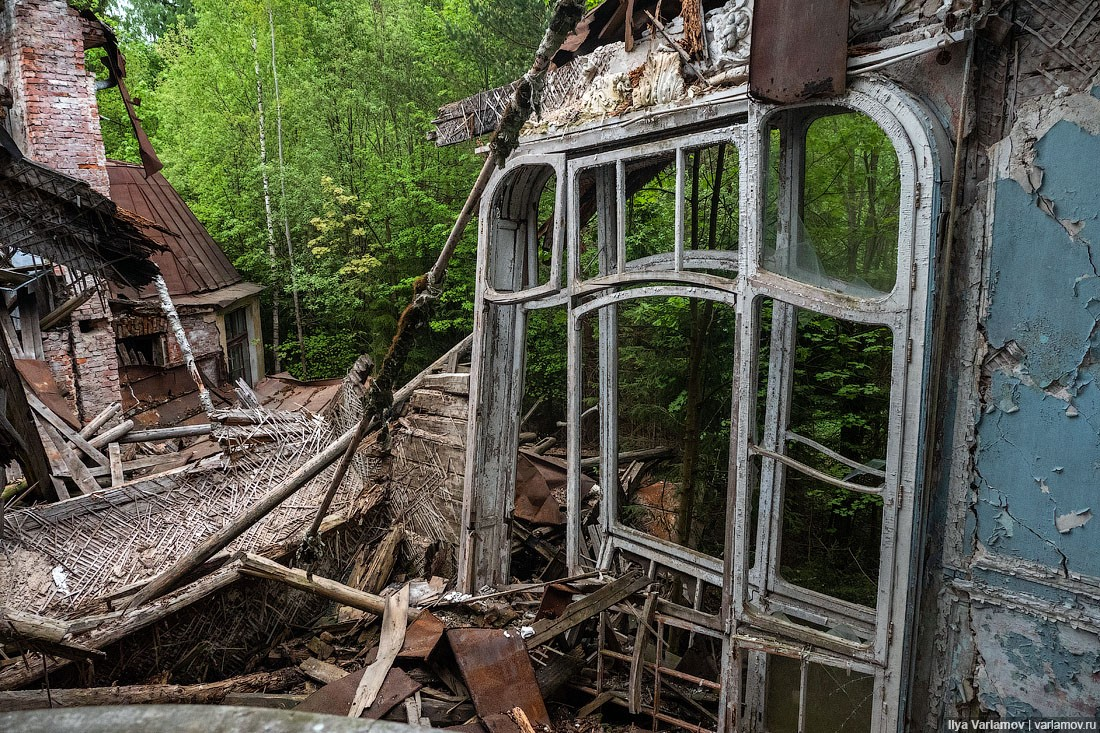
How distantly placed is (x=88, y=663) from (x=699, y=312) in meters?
5.37

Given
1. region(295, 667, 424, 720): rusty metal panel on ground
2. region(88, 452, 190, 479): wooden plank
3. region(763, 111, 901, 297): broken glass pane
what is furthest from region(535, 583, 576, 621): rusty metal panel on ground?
region(88, 452, 190, 479): wooden plank

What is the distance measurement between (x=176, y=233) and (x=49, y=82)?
5.25 metres

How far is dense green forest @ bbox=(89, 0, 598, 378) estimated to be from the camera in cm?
1309

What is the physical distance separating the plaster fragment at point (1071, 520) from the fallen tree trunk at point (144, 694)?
4502 mm

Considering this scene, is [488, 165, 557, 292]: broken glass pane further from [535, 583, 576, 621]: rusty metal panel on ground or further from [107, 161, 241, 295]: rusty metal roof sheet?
[107, 161, 241, 295]: rusty metal roof sheet

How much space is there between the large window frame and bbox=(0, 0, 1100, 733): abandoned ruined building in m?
0.02

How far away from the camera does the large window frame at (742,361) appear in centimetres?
254

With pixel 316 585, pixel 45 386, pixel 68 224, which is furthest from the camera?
pixel 45 386

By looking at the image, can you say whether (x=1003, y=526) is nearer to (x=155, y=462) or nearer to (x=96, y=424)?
(x=155, y=462)

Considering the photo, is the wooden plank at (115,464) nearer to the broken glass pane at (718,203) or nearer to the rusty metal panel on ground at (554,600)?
the rusty metal panel on ground at (554,600)

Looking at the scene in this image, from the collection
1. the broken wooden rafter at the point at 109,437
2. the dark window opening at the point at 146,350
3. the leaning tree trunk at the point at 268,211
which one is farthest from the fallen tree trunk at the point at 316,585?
the leaning tree trunk at the point at 268,211

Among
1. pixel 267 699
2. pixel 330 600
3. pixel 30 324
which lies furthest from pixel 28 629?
pixel 30 324

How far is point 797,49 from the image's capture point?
2.76 meters

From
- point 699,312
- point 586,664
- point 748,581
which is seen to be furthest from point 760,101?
point 586,664
